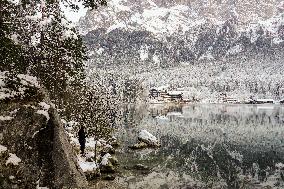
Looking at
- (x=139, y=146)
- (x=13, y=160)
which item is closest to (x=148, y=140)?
(x=139, y=146)

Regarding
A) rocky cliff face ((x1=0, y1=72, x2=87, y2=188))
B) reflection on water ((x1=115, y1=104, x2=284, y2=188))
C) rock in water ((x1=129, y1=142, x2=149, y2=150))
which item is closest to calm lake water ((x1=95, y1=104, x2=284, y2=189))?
reflection on water ((x1=115, y1=104, x2=284, y2=188))

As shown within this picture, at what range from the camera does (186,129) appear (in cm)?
11556

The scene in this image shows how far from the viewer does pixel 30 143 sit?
46.4ft

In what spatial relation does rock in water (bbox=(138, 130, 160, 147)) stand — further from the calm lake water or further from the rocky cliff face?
the rocky cliff face

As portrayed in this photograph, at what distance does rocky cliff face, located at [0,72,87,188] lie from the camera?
13805 millimetres

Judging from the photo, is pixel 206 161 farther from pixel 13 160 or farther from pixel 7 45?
pixel 7 45

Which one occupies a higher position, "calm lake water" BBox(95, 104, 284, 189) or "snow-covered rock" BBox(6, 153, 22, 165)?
"snow-covered rock" BBox(6, 153, 22, 165)

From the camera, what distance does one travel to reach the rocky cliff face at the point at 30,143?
13.8 metres

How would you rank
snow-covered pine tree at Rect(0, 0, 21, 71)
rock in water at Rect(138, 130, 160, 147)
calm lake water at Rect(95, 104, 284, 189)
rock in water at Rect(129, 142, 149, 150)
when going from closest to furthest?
snow-covered pine tree at Rect(0, 0, 21, 71) → calm lake water at Rect(95, 104, 284, 189) → rock in water at Rect(129, 142, 149, 150) → rock in water at Rect(138, 130, 160, 147)

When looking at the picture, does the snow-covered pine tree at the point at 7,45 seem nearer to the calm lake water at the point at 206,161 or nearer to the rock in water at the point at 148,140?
the calm lake water at the point at 206,161

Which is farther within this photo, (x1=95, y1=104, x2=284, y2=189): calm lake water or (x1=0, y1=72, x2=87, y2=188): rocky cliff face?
(x1=95, y1=104, x2=284, y2=189): calm lake water

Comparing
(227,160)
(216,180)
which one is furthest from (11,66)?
(227,160)

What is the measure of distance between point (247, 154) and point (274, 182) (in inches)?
859

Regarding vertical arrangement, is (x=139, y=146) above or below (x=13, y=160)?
below
